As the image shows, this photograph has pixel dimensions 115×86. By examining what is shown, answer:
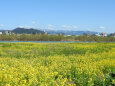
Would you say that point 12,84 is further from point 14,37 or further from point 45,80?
point 14,37

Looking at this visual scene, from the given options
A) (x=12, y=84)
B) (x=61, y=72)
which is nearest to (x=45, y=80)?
(x=12, y=84)

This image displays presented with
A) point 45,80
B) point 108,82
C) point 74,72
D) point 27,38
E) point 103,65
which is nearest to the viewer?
point 45,80

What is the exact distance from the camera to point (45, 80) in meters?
4.79

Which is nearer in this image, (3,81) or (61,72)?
(3,81)

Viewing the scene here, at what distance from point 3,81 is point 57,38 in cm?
5320

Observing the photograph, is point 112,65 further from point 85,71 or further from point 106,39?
point 106,39

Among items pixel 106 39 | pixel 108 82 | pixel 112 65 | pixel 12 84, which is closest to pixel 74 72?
pixel 108 82

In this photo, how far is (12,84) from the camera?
4.38 m

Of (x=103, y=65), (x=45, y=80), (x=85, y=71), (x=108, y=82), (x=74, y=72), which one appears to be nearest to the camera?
(x=45, y=80)

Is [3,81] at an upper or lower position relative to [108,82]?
upper

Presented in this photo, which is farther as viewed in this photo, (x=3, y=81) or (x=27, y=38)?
(x=27, y=38)

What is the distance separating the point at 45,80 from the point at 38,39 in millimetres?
52949

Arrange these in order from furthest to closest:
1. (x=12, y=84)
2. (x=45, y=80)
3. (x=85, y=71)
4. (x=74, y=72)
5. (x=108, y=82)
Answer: (x=74, y=72)
(x=85, y=71)
(x=108, y=82)
(x=45, y=80)
(x=12, y=84)

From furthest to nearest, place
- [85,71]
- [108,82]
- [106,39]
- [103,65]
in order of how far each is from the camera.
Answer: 1. [106,39]
2. [103,65]
3. [85,71]
4. [108,82]
